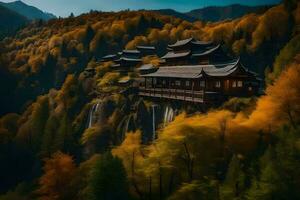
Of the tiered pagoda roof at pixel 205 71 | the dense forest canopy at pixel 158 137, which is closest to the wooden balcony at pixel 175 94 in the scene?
the dense forest canopy at pixel 158 137

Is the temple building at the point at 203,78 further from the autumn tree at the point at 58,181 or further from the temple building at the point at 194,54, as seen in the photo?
the autumn tree at the point at 58,181

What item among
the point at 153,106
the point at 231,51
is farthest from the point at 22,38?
the point at 153,106

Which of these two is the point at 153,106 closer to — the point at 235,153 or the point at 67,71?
the point at 235,153

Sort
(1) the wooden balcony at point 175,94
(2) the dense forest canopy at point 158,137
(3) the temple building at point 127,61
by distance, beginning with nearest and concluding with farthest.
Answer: (2) the dense forest canopy at point 158,137
(1) the wooden balcony at point 175,94
(3) the temple building at point 127,61

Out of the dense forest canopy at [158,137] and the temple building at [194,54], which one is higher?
the temple building at [194,54]

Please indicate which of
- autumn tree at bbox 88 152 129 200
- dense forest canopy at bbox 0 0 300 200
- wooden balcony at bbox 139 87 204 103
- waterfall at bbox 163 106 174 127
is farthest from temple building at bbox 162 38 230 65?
autumn tree at bbox 88 152 129 200

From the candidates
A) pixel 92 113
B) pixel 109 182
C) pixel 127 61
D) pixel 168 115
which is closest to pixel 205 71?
pixel 168 115

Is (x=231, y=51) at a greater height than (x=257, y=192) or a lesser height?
greater

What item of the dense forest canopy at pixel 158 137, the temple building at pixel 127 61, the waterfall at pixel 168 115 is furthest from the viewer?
the temple building at pixel 127 61
